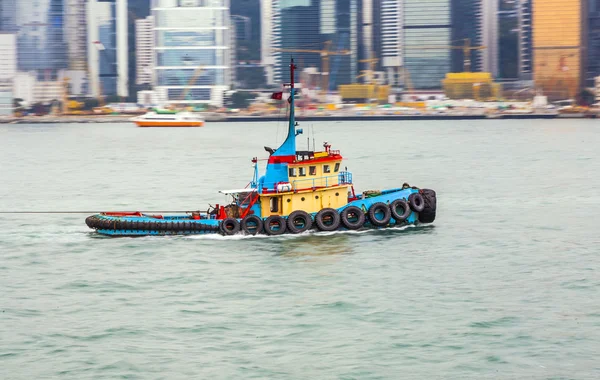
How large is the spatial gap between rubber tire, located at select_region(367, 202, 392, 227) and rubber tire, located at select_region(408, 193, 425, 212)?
1.01 m

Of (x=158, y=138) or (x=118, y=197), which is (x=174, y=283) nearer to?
(x=118, y=197)

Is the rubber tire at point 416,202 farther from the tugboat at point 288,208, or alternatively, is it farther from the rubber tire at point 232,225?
the rubber tire at point 232,225

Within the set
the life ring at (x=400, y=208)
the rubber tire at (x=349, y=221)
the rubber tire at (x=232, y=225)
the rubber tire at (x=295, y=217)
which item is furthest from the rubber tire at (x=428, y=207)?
the rubber tire at (x=232, y=225)

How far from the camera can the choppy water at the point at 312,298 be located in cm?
2556

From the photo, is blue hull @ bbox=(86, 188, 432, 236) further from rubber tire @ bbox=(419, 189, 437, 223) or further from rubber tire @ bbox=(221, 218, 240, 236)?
rubber tire @ bbox=(419, 189, 437, 223)

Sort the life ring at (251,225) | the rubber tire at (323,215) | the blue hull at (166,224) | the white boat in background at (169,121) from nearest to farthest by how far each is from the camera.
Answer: the life ring at (251,225) < the rubber tire at (323,215) < the blue hull at (166,224) < the white boat in background at (169,121)

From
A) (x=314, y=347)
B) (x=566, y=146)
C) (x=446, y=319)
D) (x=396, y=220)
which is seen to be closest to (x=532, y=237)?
(x=396, y=220)

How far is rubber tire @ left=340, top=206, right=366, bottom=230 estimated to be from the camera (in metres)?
40.1

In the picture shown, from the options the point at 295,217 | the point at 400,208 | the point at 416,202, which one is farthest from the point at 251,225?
the point at 416,202

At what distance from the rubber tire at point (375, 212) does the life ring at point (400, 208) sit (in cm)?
19

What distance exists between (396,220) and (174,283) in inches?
412

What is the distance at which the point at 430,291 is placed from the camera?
32125 millimetres

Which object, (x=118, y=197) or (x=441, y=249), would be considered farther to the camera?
(x=118, y=197)

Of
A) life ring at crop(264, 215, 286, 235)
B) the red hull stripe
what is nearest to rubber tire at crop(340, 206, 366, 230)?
life ring at crop(264, 215, 286, 235)
